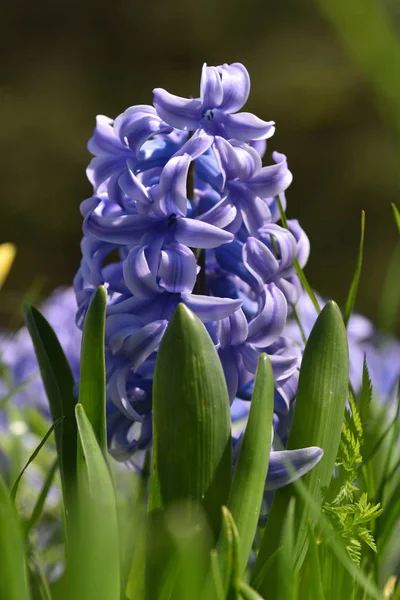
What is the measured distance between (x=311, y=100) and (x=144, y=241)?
266 centimetres

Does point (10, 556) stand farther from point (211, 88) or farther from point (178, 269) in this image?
point (211, 88)

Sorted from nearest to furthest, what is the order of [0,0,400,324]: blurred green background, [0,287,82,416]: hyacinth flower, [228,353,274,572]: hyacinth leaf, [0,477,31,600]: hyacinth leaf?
[0,477,31,600]: hyacinth leaf, [228,353,274,572]: hyacinth leaf, [0,287,82,416]: hyacinth flower, [0,0,400,324]: blurred green background

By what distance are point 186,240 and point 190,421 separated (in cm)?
12

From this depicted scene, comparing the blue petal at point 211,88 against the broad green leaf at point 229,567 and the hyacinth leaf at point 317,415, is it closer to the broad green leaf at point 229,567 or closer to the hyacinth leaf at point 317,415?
the hyacinth leaf at point 317,415

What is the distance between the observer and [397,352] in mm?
1418

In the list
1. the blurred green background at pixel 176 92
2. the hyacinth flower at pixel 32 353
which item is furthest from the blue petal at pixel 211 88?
the blurred green background at pixel 176 92

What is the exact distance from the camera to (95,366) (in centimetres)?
51

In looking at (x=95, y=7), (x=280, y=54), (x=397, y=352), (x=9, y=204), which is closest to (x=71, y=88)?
(x=95, y=7)

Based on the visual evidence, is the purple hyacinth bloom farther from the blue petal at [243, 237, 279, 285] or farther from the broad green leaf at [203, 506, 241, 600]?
the broad green leaf at [203, 506, 241, 600]

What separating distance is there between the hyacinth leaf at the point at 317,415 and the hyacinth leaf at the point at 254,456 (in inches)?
1.3

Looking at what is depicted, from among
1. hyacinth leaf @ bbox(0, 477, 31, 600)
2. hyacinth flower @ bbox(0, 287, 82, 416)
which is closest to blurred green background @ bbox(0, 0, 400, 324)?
hyacinth flower @ bbox(0, 287, 82, 416)

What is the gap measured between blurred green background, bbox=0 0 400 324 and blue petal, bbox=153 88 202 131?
8.11 feet

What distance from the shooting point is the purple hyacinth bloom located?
562 mm

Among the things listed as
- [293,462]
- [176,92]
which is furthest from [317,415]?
[176,92]
